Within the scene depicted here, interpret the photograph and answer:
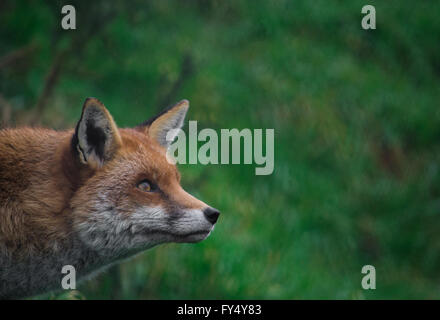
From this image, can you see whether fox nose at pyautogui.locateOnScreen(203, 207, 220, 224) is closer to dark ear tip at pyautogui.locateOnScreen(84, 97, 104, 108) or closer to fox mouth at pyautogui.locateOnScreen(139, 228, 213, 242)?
fox mouth at pyautogui.locateOnScreen(139, 228, 213, 242)

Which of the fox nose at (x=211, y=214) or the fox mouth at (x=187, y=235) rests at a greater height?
the fox nose at (x=211, y=214)

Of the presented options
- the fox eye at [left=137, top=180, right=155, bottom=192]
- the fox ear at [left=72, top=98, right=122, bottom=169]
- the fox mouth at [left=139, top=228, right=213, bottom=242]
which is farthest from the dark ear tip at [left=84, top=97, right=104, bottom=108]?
the fox mouth at [left=139, top=228, right=213, bottom=242]

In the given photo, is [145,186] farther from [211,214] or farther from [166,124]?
[166,124]

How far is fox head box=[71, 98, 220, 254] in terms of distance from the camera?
3.34 metres

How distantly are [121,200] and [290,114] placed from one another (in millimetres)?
6577

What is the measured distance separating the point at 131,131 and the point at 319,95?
659 cm

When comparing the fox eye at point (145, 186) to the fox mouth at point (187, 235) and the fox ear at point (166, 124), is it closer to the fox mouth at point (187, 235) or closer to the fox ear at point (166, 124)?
the fox mouth at point (187, 235)

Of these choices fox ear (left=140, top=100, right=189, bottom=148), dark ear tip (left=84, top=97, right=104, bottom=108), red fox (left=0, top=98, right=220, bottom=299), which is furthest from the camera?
fox ear (left=140, top=100, right=189, bottom=148)

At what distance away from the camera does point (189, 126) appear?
7.51 metres

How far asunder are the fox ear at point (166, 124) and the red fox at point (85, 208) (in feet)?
1.33

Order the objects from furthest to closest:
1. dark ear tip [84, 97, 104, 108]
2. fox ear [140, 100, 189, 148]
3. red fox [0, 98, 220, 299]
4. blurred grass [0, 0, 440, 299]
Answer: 1. blurred grass [0, 0, 440, 299]
2. fox ear [140, 100, 189, 148]
3. red fox [0, 98, 220, 299]
4. dark ear tip [84, 97, 104, 108]

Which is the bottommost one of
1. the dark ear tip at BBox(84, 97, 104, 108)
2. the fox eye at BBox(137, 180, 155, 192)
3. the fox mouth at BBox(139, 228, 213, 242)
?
the fox mouth at BBox(139, 228, 213, 242)

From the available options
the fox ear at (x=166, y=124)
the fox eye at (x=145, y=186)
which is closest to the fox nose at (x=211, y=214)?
the fox eye at (x=145, y=186)

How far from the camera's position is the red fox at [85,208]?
3336mm
